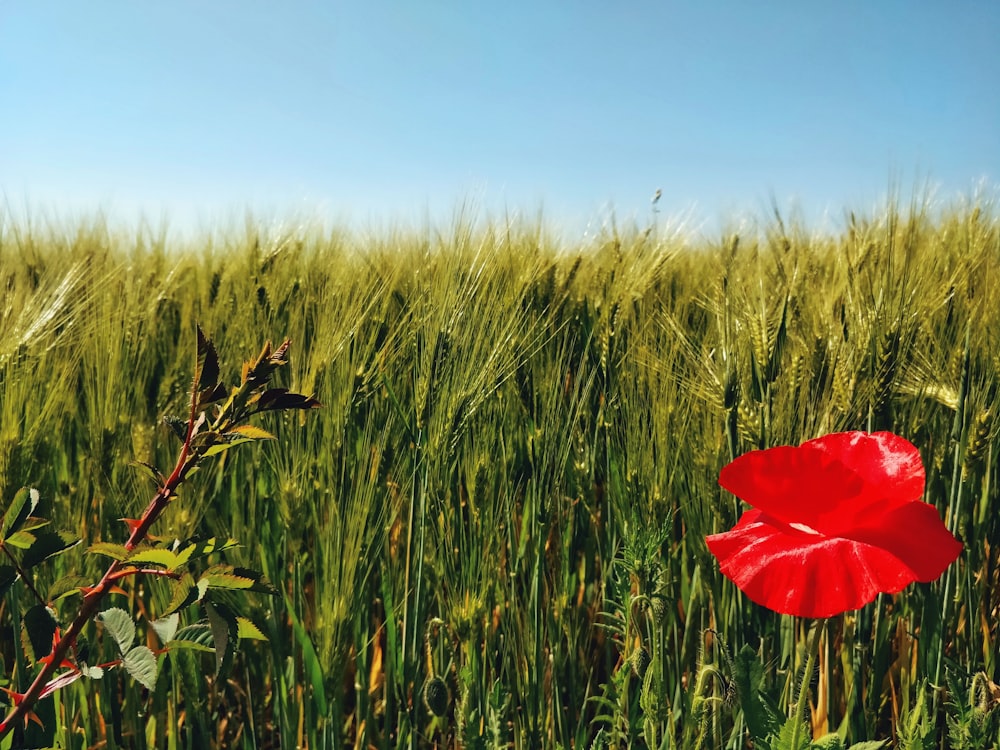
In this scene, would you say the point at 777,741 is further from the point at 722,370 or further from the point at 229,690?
the point at 229,690

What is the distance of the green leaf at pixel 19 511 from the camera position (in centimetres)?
62

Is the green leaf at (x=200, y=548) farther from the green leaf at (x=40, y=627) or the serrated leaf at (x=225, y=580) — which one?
the green leaf at (x=40, y=627)

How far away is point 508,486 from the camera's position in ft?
3.86

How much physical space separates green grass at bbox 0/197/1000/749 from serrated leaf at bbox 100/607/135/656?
1.32ft

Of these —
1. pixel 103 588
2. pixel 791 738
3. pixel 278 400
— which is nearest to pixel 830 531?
pixel 791 738

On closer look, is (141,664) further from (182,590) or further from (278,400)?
(278,400)

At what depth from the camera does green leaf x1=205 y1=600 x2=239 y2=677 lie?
1.95ft

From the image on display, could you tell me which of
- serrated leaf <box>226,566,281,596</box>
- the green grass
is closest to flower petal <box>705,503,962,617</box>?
the green grass

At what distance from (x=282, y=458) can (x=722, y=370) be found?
642mm

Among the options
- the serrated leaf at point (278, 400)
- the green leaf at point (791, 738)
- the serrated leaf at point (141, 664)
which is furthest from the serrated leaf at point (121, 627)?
the green leaf at point (791, 738)

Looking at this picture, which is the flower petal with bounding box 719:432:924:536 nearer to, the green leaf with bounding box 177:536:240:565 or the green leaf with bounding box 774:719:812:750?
the green leaf with bounding box 774:719:812:750

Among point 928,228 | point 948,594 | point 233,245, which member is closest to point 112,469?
point 948,594

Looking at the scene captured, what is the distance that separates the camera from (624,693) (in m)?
0.94

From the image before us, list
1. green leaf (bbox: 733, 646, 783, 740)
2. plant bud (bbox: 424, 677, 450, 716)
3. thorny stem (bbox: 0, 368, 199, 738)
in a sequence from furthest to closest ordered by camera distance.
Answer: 1. plant bud (bbox: 424, 677, 450, 716)
2. green leaf (bbox: 733, 646, 783, 740)
3. thorny stem (bbox: 0, 368, 199, 738)
